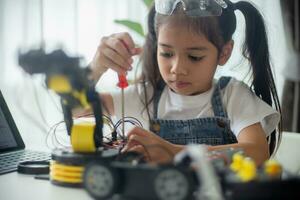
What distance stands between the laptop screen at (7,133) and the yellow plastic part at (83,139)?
414mm

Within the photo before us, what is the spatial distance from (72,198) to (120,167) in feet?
0.49

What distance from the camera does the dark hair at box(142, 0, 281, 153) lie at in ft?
3.53

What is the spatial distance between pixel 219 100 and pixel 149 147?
0.41 m

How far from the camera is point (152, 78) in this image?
1187 mm

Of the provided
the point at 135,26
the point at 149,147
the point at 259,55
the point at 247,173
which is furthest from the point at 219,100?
the point at 135,26

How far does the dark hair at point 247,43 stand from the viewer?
108 centimetres

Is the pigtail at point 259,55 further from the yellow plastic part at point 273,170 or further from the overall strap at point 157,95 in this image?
the yellow plastic part at point 273,170

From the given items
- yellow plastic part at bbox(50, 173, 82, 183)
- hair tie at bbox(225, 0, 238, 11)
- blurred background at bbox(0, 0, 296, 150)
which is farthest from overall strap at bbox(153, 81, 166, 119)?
blurred background at bbox(0, 0, 296, 150)

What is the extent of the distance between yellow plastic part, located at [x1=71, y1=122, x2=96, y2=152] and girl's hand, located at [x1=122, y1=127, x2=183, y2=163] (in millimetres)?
71

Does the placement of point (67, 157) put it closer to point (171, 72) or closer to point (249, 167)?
point (249, 167)

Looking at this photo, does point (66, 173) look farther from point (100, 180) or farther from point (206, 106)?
point (206, 106)

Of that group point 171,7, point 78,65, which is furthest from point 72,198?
point 171,7

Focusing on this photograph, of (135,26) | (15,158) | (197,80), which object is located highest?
(135,26)

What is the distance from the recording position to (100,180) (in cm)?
54
